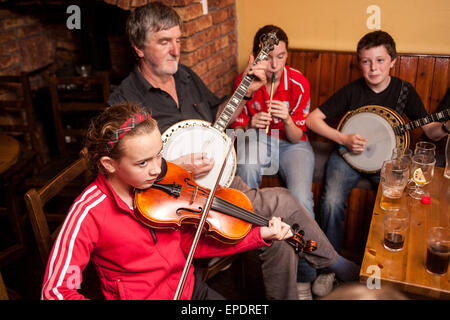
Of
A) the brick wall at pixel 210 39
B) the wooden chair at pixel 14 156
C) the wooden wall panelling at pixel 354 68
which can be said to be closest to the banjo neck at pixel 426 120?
the wooden wall panelling at pixel 354 68

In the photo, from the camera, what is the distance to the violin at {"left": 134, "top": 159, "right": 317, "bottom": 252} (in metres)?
1.19

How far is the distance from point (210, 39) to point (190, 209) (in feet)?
5.15

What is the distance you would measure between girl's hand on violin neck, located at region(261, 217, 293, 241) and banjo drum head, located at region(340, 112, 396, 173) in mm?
866

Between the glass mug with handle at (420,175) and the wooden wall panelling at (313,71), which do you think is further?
the wooden wall panelling at (313,71)

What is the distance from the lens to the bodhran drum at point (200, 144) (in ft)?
5.24

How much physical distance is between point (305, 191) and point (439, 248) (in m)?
0.90

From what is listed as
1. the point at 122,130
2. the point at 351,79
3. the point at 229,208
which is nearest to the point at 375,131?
the point at 351,79

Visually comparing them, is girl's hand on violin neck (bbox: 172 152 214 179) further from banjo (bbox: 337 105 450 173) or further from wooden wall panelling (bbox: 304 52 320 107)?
wooden wall panelling (bbox: 304 52 320 107)

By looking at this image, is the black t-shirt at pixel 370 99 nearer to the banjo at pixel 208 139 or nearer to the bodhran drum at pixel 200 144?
the banjo at pixel 208 139

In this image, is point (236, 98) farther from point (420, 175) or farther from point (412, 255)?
point (412, 255)

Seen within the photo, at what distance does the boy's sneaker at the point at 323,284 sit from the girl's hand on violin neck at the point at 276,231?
61 cm

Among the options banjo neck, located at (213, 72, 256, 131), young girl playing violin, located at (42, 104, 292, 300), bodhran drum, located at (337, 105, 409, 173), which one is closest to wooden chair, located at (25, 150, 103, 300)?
young girl playing violin, located at (42, 104, 292, 300)
